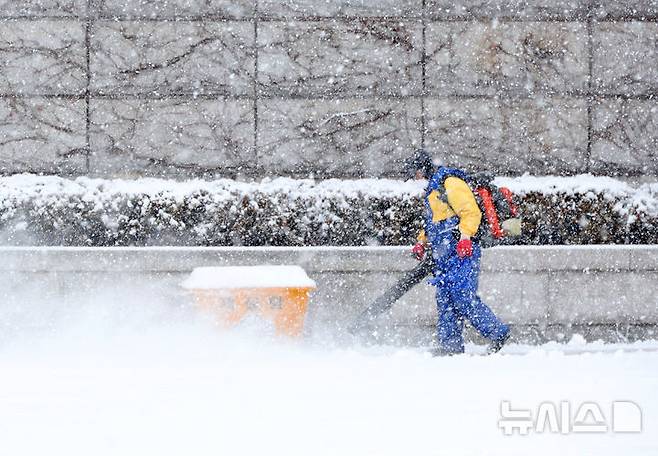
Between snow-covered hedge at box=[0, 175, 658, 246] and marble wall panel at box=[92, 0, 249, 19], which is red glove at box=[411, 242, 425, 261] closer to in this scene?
snow-covered hedge at box=[0, 175, 658, 246]

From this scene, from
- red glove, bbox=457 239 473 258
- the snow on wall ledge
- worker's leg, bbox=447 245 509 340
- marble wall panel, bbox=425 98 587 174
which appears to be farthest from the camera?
marble wall panel, bbox=425 98 587 174

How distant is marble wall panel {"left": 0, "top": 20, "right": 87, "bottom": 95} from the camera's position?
10.2 metres

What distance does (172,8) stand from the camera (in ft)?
33.6

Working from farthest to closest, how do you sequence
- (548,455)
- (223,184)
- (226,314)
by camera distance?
1. (223,184)
2. (226,314)
3. (548,455)

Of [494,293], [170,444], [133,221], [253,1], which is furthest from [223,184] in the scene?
[170,444]

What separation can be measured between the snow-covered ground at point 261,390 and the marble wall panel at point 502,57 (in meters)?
3.20

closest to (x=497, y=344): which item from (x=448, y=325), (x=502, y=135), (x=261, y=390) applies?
(x=448, y=325)

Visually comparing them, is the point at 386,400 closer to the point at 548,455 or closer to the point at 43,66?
the point at 548,455

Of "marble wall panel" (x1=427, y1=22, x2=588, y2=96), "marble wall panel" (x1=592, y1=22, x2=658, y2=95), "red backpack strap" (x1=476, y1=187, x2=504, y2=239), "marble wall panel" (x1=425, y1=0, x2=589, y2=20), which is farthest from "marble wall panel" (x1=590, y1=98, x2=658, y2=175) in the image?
"red backpack strap" (x1=476, y1=187, x2=504, y2=239)

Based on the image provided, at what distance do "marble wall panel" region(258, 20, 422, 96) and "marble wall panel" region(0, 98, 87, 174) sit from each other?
85.6 inches

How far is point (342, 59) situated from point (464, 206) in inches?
140

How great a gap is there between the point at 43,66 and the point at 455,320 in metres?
5.66

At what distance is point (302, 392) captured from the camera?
230 inches

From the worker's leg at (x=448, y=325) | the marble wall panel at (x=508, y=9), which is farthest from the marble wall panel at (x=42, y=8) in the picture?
the worker's leg at (x=448, y=325)
